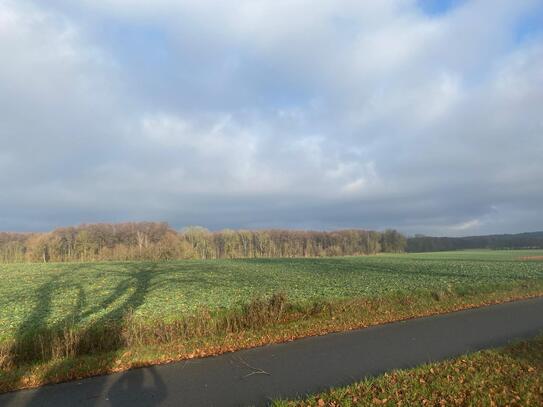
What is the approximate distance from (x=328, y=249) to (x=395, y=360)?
133659 millimetres

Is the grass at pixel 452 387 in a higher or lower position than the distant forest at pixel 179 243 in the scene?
lower

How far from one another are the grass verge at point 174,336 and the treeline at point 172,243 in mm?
78667

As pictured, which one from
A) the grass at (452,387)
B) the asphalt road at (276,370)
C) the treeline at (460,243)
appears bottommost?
the asphalt road at (276,370)

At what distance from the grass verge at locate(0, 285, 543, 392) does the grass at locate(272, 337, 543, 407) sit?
4453 mm

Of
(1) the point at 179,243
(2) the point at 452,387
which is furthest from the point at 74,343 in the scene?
(1) the point at 179,243

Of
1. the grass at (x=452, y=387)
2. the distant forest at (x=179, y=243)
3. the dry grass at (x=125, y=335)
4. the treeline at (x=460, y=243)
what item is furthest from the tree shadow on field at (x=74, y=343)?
the treeline at (x=460, y=243)

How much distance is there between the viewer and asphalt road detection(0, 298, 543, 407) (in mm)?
7320

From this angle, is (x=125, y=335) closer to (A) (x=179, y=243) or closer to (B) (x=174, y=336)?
(B) (x=174, y=336)

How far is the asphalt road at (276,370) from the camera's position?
7.32 metres

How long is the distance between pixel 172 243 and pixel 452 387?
316 ft

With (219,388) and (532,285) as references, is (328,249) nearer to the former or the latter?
(532,285)

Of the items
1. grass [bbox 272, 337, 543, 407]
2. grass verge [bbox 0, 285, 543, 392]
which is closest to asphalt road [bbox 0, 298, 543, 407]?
grass verge [bbox 0, 285, 543, 392]

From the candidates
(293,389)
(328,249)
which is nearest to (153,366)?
(293,389)

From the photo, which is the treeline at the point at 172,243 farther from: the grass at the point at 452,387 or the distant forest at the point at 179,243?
the grass at the point at 452,387
